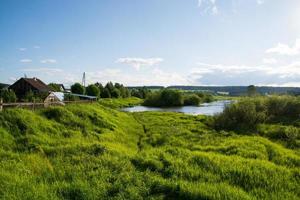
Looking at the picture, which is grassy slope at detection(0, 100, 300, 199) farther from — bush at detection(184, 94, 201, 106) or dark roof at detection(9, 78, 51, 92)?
bush at detection(184, 94, 201, 106)

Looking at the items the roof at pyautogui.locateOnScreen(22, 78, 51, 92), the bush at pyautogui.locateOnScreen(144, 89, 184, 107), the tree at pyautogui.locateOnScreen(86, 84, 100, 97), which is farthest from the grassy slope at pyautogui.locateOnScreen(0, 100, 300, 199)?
the bush at pyautogui.locateOnScreen(144, 89, 184, 107)

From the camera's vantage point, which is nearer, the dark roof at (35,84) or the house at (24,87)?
the house at (24,87)

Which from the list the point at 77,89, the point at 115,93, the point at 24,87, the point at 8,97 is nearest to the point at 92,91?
the point at 77,89

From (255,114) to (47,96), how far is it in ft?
93.6

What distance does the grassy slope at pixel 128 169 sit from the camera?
9.43m

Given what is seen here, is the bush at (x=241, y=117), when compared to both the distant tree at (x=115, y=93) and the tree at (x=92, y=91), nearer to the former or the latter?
the tree at (x=92, y=91)

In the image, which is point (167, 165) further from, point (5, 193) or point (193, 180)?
point (5, 193)

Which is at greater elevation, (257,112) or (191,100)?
(257,112)

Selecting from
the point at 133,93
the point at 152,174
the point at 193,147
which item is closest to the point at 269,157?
the point at 193,147

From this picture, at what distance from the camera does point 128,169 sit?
11703mm

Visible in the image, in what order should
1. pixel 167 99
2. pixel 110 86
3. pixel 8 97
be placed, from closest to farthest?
pixel 8 97
pixel 167 99
pixel 110 86

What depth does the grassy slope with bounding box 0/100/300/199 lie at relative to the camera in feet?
30.9

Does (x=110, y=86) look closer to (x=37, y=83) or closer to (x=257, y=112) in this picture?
(x=37, y=83)

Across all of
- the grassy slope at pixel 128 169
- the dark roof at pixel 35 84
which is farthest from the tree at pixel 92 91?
the grassy slope at pixel 128 169
